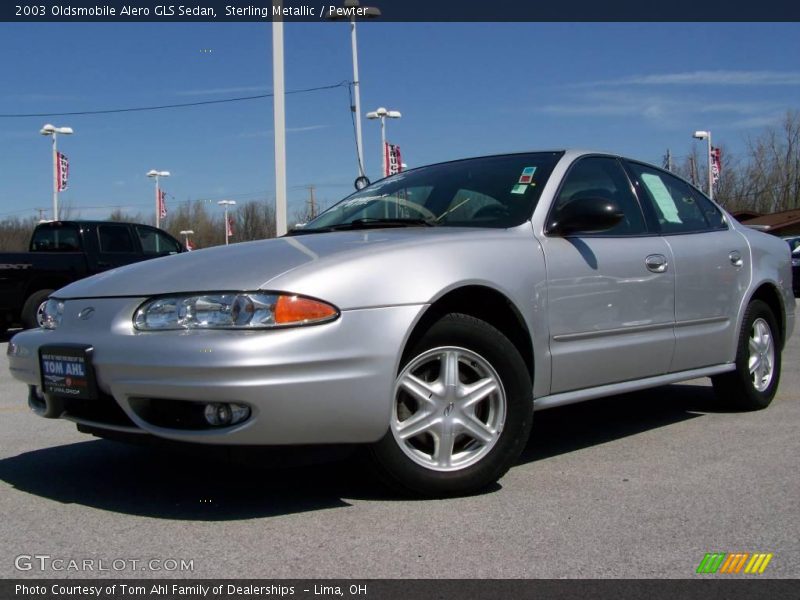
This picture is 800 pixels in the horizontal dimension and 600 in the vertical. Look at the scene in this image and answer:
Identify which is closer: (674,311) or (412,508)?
(412,508)

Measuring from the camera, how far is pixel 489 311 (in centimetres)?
390

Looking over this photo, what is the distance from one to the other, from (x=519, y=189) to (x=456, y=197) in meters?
0.34

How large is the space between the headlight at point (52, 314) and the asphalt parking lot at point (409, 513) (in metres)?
0.71

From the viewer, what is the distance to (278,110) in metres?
17.1

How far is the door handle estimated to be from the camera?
14.8 feet

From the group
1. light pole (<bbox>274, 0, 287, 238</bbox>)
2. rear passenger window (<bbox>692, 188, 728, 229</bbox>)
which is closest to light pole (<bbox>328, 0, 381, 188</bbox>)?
light pole (<bbox>274, 0, 287, 238</bbox>)

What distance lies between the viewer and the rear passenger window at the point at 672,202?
194 inches

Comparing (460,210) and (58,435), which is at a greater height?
(460,210)

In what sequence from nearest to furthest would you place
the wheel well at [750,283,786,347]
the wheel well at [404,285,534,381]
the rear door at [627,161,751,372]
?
the wheel well at [404,285,534,381] < the rear door at [627,161,751,372] < the wheel well at [750,283,786,347]

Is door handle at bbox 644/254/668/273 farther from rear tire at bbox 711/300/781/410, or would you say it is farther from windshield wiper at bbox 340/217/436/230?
windshield wiper at bbox 340/217/436/230
